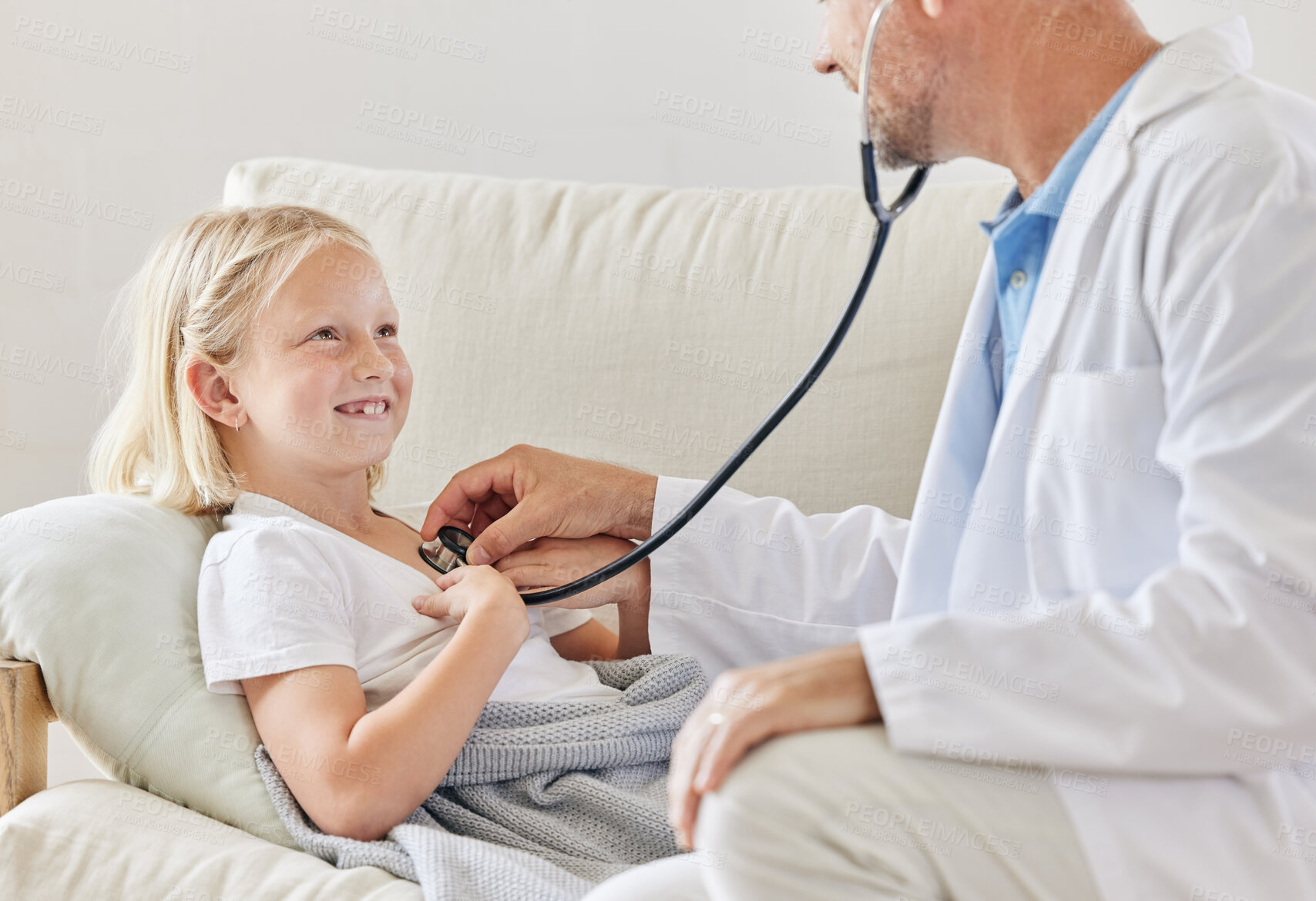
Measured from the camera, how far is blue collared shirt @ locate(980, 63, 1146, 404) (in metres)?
0.90

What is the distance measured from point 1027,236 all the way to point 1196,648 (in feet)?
1.43

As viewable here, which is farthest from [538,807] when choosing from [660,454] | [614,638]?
[660,454]

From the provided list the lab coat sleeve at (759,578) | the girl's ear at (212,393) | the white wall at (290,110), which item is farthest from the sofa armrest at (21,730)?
the white wall at (290,110)

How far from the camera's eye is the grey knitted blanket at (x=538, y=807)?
87 centimetres

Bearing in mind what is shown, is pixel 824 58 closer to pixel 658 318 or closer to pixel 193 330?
pixel 658 318

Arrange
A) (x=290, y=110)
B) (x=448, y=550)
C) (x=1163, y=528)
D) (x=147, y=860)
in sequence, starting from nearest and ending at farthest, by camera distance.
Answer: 1. (x=1163, y=528)
2. (x=147, y=860)
3. (x=448, y=550)
4. (x=290, y=110)

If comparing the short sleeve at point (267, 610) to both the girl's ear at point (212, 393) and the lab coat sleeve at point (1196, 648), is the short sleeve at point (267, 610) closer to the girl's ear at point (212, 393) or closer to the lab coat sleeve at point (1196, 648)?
the girl's ear at point (212, 393)

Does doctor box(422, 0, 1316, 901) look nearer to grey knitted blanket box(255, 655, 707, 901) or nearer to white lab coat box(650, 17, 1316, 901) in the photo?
white lab coat box(650, 17, 1316, 901)

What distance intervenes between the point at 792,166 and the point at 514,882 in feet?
4.65

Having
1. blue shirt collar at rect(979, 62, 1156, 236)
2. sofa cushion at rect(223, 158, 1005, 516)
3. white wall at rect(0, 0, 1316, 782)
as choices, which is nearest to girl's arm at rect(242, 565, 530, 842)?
sofa cushion at rect(223, 158, 1005, 516)

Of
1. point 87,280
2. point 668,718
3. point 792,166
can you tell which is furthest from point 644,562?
point 87,280

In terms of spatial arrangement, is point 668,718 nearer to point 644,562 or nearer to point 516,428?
point 644,562

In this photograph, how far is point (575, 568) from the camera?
1.26 metres

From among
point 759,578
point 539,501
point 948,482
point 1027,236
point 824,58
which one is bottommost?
point 759,578
